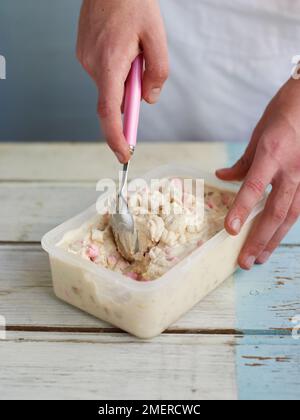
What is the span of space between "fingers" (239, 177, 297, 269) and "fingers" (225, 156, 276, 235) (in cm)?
3

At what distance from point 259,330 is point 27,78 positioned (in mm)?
1144

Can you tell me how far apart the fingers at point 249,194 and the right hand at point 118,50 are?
0.18 m

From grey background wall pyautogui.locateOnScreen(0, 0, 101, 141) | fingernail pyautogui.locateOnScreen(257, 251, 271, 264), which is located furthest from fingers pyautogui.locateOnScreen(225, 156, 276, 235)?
grey background wall pyautogui.locateOnScreen(0, 0, 101, 141)

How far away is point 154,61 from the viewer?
3.26ft

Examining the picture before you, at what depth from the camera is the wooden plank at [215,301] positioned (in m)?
0.91

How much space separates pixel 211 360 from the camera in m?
0.84

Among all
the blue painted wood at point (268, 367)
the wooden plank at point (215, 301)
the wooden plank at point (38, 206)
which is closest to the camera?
the blue painted wood at point (268, 367)

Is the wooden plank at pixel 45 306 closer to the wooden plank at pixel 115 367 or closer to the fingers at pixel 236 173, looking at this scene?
the wooden plank at pixel 115 367

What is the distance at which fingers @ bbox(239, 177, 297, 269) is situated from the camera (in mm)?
992

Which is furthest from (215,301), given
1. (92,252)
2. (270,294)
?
(92,252)

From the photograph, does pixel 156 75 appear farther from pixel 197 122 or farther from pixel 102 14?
pixel 197 122

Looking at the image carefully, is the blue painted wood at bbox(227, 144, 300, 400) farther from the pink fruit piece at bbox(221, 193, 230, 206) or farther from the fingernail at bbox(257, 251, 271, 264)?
the pink fruit piece at bbox(221, 193, 230, 206)

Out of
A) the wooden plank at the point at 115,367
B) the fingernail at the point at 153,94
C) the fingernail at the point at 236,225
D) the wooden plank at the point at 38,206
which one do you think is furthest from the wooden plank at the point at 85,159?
the wooden plank at the point at 115,367

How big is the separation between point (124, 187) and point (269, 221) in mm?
242
